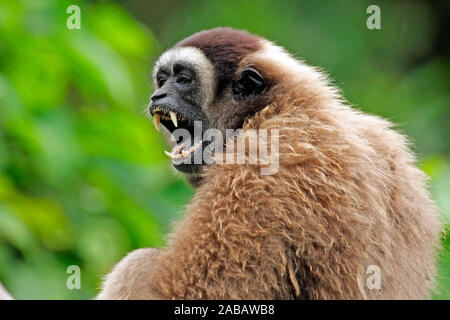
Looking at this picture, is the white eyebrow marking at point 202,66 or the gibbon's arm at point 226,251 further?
the white eyebrow marking at point 202,66

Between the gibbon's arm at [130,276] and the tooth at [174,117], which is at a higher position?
the tooth at [174,117]

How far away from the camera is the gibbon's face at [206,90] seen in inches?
229

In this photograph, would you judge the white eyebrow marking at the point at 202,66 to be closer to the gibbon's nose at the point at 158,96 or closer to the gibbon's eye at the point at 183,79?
the gibbon's eye at the point at 183,79

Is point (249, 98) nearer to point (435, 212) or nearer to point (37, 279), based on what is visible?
point (435, 212)

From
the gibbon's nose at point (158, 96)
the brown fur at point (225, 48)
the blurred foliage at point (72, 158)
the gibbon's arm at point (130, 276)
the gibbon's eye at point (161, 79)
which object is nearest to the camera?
the gibbon's arm at point (130, 276)

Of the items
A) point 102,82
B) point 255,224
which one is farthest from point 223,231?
point 102,82

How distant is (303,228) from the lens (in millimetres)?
4656

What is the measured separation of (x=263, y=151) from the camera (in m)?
4.97

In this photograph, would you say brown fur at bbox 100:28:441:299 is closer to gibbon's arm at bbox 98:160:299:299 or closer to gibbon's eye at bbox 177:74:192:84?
gibbon's arm at bbox 98:160:299:299

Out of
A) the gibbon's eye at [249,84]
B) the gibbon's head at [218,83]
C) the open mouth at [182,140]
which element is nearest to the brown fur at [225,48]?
the gibbon's head at [218,83]

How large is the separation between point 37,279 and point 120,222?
4.25 ft

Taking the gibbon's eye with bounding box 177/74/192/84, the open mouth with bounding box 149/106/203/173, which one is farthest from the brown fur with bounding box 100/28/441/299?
the gibbon's eye with bounding box 177/74/192/84

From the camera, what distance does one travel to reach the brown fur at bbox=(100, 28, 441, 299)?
4637 millimetres

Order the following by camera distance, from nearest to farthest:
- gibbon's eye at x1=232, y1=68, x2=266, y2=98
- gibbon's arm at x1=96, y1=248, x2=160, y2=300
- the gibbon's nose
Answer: gibbon's arm at x1=96, y1=248, x2=160, y2=300
gibbon's eye at x1=232, y1=68, x2=266, y2=98
the gibbon's nose
